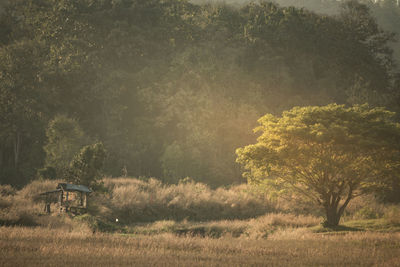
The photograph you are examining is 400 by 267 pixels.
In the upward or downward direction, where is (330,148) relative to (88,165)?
upward

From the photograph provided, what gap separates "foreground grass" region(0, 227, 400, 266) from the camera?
39.8 feet

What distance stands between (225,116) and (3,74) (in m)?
26.9

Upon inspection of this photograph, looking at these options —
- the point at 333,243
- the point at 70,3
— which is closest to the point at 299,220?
the point at 333,243

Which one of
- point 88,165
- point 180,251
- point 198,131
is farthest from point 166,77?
point 180,251

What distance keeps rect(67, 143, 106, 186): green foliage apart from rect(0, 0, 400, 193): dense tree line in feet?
41.3

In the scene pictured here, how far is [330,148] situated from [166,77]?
32825 mm

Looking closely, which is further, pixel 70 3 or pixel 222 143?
pixel 70 3

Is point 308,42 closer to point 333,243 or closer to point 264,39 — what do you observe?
point 264,39

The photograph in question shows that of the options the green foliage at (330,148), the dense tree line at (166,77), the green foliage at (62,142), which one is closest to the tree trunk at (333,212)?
the green foliage at (330,148)

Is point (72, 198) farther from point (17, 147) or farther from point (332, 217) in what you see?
point (17, 147)

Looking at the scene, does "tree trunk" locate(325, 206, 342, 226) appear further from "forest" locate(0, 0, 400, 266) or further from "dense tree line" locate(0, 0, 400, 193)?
"dense tree line" locate(0, 0, 400, 193)

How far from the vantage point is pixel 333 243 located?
55.5ft

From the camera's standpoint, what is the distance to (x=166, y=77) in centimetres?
5234

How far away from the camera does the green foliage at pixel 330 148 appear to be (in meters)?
22.4
